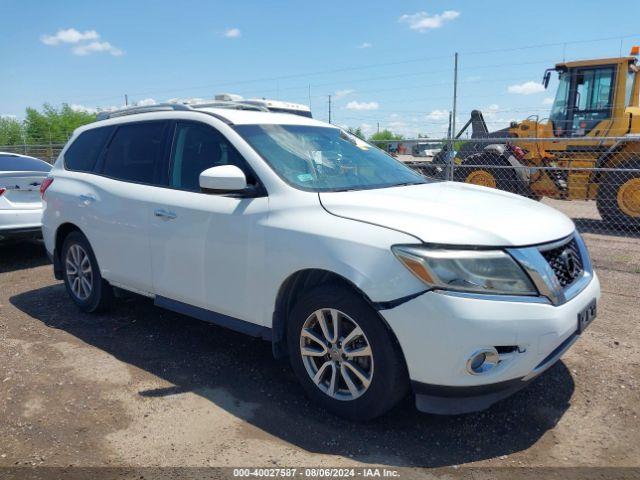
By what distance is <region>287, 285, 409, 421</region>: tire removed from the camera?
288 centimetres

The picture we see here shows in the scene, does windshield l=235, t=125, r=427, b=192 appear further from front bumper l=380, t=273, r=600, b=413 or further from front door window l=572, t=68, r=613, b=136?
front door window l=572, t=68, r=613, b=136

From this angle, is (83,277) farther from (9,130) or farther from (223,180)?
(9,130)

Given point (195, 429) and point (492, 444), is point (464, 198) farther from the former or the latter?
point (195, 429)

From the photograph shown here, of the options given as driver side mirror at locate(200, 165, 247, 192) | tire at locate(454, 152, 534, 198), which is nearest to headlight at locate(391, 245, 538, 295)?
driver side mirror at locate(200, 165, 247, 192)

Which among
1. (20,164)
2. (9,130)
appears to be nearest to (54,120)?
(9,130)

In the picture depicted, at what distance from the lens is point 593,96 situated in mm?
11164

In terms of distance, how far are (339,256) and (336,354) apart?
0.59m

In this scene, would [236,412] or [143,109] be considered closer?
[236,412]

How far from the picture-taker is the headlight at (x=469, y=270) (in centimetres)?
271

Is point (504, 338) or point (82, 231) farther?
point (82, 231)

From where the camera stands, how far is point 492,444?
296 centimetres

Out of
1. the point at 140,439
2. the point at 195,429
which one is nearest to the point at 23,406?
the point at 140,439

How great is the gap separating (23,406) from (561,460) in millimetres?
3217

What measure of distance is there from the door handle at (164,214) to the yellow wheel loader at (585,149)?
302 inches
